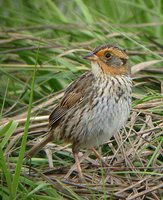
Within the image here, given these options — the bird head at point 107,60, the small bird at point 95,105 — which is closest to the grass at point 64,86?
the small bird at point 95,105

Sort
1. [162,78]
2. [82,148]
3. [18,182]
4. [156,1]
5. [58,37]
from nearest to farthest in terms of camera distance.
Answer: [18,182] → [82,148] → [162,78] → [58,37] → [156,1]

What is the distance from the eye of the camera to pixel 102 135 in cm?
600

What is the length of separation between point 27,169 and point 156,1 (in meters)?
3.15

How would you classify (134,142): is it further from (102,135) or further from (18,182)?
(18,182)

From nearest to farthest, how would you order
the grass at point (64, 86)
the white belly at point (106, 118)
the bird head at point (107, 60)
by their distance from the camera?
the grass at point (64, 86), the white belly at point (106, 118), the bird head at point (107, 60)

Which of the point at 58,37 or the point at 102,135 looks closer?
the point at 102,135

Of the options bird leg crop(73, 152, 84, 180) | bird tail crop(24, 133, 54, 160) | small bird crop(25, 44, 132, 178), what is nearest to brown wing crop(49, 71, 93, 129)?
small bird crop(25, 44, 132, 178)

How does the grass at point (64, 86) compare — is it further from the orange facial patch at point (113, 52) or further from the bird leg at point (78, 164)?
the orange facial patch at point (113, 52)

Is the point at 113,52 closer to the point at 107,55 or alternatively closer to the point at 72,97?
the point at 107,55

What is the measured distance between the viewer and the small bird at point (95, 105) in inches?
234

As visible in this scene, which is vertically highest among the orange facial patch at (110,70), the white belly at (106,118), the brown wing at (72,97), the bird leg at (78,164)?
the orange facial patch at (110,70)

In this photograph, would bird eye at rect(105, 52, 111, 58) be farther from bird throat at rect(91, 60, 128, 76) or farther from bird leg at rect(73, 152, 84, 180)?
bird leg at rect(73, 152, 84, 180)

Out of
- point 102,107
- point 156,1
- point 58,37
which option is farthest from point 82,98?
point 156,1

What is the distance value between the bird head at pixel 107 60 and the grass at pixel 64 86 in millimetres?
397
